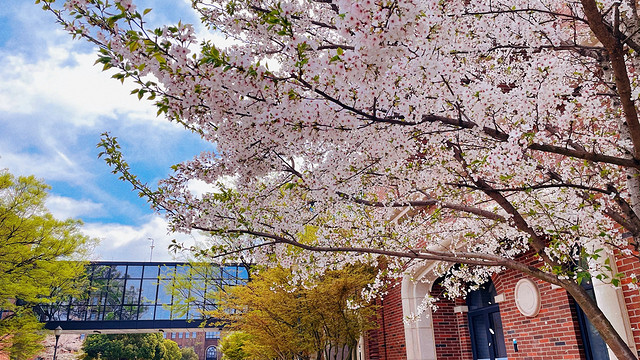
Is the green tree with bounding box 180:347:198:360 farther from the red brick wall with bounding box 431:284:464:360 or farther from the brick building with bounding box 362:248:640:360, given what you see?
the red brick wall with bounding box 431:284:464:360

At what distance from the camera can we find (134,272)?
3306 centimetres

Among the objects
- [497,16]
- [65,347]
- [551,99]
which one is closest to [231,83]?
[551,99]

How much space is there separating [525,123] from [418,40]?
3.34 ft

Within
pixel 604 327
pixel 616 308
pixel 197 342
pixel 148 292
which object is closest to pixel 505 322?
pixel 616 308

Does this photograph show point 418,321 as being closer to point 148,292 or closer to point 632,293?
point 632,293

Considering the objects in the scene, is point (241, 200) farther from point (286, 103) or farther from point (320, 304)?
point (320, 304)

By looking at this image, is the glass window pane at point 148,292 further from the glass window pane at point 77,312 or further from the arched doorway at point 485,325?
the arched doorway at point 485,325

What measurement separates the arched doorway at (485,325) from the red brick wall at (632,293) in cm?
373

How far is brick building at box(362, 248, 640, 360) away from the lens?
5.37 metres

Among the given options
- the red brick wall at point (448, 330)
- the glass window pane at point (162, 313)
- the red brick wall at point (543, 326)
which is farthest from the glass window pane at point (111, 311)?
the red brick wall at point (543, 326)

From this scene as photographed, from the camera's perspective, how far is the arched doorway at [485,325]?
906cm

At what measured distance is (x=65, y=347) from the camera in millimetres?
37906

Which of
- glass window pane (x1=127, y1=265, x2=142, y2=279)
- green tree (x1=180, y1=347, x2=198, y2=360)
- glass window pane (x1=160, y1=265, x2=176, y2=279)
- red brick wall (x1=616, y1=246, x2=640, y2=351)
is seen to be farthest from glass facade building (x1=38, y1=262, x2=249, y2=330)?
green tree (x1=180, y1=347, x2=198, y2=360)

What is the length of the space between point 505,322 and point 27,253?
58.7 feet
